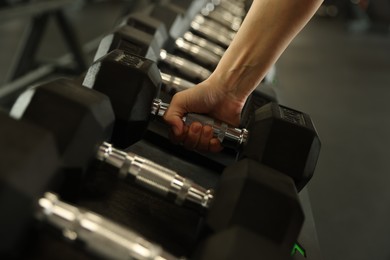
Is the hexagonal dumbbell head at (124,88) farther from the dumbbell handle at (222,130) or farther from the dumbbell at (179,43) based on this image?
the dumbbell at (179,43)

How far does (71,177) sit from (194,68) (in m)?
0.70

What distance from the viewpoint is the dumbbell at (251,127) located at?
69 cm

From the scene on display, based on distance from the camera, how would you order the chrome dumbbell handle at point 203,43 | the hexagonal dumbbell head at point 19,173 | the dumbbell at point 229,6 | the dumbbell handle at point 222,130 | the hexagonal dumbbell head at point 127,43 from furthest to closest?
the dumbbell at point 229,6 < the chrome dumbbell handle at point 203,43 < the hexagonal dumbbell head at point 127,43 < the dumbbell handle at point 222,130 < the hexagonal dumbbell head at point 19,173

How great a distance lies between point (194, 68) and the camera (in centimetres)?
120

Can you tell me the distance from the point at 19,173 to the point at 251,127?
44cm

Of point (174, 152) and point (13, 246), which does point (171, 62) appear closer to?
point (174, 152)

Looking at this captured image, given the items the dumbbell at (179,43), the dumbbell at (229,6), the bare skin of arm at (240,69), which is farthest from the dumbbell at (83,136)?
the dumbbell at (229,6)

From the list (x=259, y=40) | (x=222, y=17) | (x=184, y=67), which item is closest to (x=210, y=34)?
(x=222, y=17)

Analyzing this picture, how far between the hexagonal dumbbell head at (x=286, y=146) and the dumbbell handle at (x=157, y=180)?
0.13 m

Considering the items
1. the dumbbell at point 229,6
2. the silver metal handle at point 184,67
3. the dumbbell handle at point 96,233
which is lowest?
the dumbbell handle at point 96,233

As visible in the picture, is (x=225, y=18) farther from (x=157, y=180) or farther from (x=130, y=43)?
(x=157, y=180)

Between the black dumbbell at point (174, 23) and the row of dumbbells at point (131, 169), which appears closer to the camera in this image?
the row of dumbbells at point (131, 169)

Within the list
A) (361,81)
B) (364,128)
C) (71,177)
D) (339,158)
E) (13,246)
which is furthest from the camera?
(361,81)

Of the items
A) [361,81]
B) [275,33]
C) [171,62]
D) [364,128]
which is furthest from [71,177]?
[361,81]
